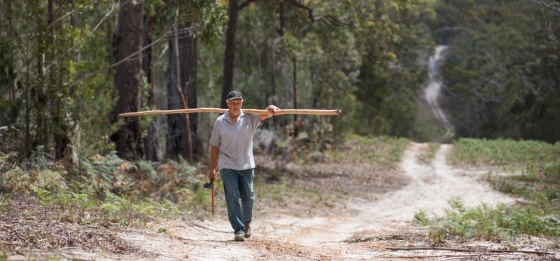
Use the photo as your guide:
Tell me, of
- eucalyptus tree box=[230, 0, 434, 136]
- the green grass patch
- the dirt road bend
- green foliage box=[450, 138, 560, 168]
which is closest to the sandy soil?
the dirt road bend

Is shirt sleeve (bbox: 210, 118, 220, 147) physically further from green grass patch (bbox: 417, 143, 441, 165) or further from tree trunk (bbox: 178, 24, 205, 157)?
green grass patch (bbox: 417, 143, 441, 165)

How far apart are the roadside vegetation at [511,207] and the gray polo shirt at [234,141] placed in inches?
108

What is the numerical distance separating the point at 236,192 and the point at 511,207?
672 cm

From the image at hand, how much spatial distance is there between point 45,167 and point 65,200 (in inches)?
78.2

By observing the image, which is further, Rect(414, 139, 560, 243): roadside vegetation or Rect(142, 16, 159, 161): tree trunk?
Rect(142, 16, 159, 161): tree trunk

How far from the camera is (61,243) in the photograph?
252 inches

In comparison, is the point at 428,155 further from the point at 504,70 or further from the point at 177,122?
the point at 504,70

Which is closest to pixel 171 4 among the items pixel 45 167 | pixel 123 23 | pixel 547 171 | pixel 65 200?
pixel 123 23

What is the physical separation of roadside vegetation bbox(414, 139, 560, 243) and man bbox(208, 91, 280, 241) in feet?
8.53

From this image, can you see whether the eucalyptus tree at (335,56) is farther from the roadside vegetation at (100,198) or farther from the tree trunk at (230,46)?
the roadside vegetation at (100,198)

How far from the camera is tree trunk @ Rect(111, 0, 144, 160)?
13.8 m

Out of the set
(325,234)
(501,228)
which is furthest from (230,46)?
(501,228)

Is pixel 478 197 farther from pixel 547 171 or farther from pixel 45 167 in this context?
pixel 45 167

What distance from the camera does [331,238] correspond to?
10039 mm
